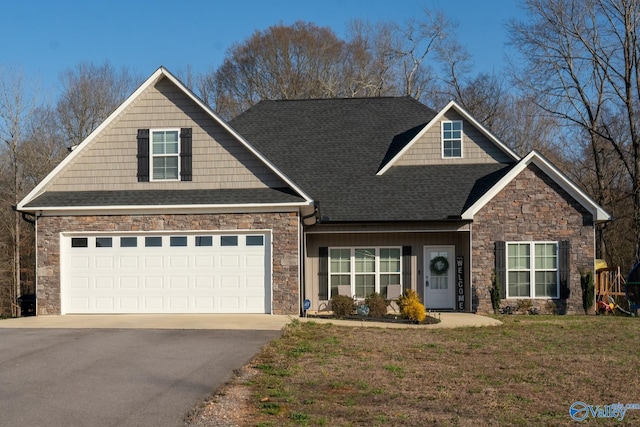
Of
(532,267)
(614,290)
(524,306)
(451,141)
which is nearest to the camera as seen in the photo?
(524,306)

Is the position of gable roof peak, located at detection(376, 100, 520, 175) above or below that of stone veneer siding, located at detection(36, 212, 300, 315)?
above

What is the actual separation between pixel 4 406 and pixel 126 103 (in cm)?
1212

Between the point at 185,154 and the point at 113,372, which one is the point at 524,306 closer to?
the point at 185,154

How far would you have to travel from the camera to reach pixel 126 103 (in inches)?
771

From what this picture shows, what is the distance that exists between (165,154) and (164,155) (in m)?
0.04

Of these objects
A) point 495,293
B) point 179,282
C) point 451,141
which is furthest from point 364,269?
point 179,282

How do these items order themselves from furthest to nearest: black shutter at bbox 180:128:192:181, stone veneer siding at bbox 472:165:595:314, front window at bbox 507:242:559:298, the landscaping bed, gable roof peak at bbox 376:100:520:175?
gable roof peak at bbox 376:100:520:175 → front window at bbox 507:242:559:298 → stone veneer siding at bbox 472:165:595:314 → black shutter at bbox 180:128:192:181 → the landscaping bed

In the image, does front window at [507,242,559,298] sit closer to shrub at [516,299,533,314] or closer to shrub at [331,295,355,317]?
shrub at [516,299,533,314]

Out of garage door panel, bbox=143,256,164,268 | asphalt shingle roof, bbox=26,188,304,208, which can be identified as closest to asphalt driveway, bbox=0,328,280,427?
garage door panel, bbox=143,256,164,268

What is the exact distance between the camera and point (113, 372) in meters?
10.9

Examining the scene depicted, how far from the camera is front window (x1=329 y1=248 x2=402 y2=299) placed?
22375 millimetres

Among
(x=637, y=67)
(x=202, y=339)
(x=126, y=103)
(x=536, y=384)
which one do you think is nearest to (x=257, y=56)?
(x=637, y=67)

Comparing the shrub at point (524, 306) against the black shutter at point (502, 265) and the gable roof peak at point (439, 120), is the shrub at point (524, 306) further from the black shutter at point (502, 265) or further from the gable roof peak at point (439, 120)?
the gable roof peak at point (439, 120)

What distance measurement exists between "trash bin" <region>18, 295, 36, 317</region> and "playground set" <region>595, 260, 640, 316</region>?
649 inches
